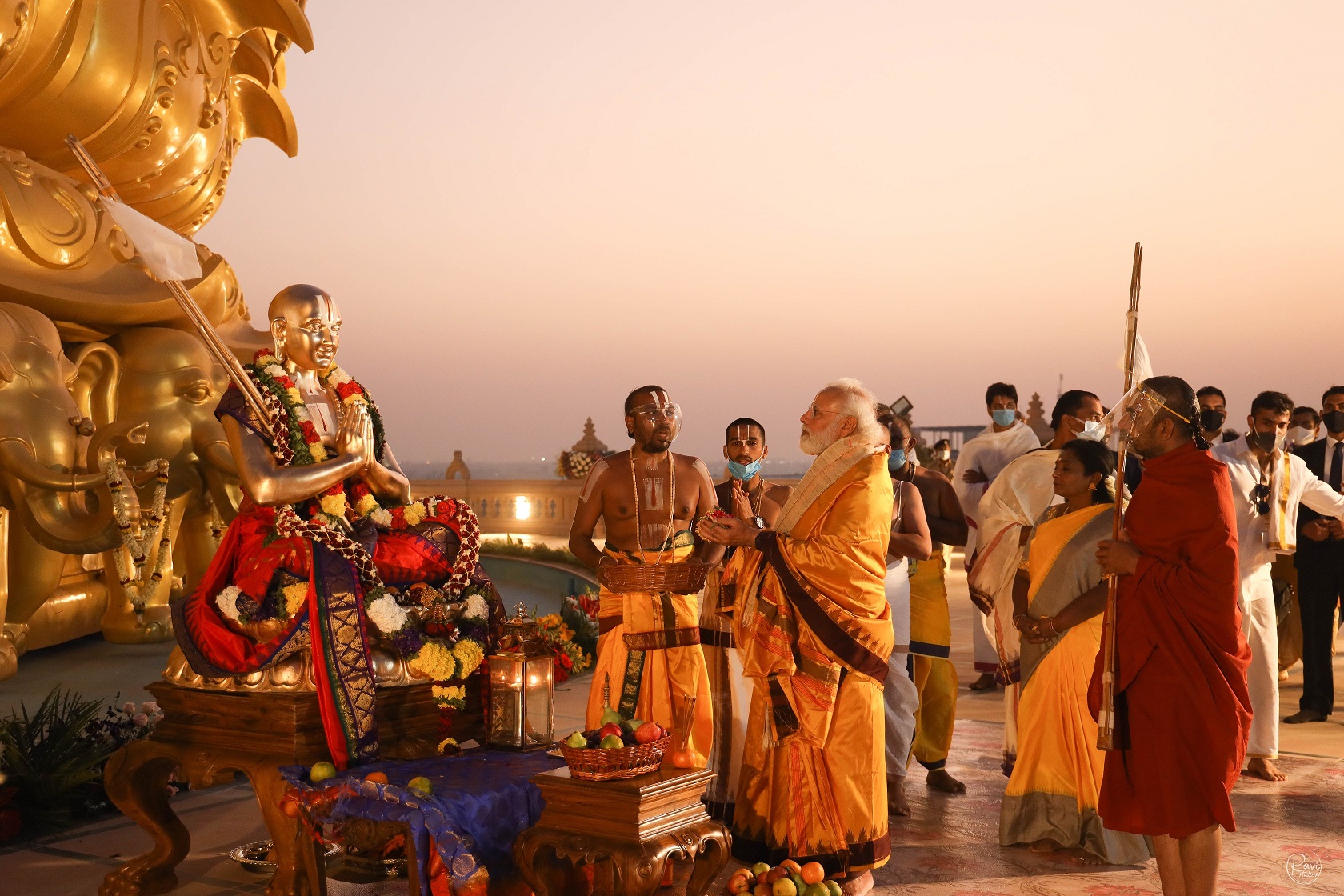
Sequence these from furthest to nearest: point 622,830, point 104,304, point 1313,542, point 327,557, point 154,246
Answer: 1. point 104,304
2. point 1313,542
3. point 327,557
4. point 154,246
5. point 622,830

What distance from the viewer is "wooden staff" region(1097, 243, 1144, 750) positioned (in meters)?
3.80

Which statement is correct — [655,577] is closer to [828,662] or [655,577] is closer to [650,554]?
[650,554]

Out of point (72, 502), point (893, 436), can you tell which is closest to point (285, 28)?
point (72, 502)

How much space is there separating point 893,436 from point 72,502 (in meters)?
5.10

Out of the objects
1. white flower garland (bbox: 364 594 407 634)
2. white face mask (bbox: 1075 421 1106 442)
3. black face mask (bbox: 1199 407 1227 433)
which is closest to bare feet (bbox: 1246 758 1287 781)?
white face mask (bbox: 1075 421 1106 442)

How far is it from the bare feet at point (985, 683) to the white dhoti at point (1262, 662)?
2519mm

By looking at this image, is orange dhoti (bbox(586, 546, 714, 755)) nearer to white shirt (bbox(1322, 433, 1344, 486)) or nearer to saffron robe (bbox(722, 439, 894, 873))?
saffron robe (bbox(722, 439, 894, 873))

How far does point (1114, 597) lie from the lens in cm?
393

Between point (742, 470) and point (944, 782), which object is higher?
point (742, 470)

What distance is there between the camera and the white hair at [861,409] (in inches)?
182

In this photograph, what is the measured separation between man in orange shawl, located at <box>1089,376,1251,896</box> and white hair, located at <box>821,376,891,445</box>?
1033mm

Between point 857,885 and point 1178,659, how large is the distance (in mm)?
1504

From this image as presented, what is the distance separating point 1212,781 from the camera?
364cm

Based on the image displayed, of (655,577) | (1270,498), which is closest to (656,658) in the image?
(655,577)
